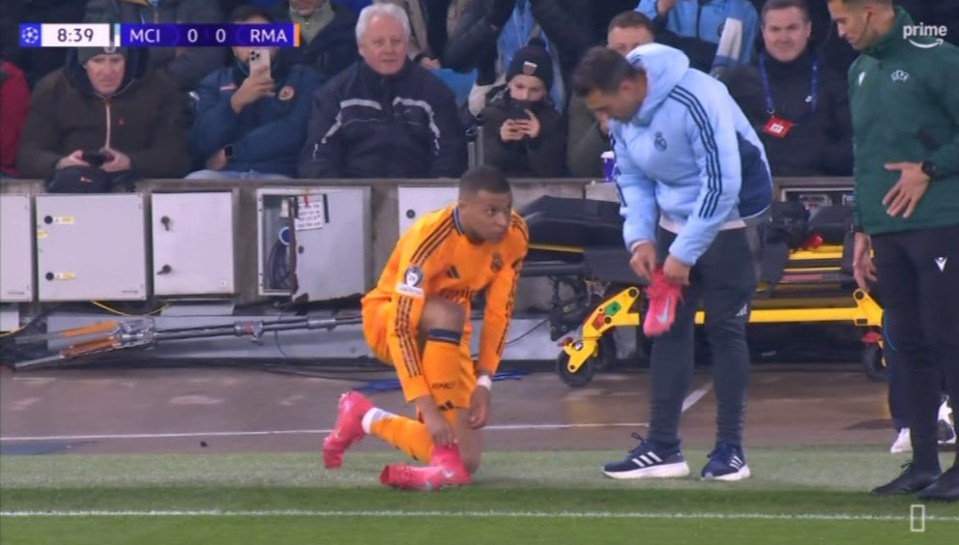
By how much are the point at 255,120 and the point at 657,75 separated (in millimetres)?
5995

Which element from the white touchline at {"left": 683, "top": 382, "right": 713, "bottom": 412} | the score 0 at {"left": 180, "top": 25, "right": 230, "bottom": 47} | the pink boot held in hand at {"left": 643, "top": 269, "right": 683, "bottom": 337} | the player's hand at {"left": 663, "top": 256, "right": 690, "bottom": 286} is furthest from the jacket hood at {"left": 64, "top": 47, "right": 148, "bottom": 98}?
the player's hand at {"left": 663, "top": 256, "right": 690, "bottom": 286}

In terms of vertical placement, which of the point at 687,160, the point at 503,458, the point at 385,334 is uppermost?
the point at 687,160

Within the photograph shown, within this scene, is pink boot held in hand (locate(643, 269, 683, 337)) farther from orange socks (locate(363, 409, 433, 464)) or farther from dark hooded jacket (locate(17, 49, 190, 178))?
dark hooded jacket (locate(17, 49, 190, 178))

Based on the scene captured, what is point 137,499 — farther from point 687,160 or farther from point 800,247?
point 800,247

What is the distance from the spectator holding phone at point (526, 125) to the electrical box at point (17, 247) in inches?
117

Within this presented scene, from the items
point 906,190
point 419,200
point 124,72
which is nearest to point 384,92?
point 419,200

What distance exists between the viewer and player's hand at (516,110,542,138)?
11648 millimetres

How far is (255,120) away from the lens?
12.5 meters

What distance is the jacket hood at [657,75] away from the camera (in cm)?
689

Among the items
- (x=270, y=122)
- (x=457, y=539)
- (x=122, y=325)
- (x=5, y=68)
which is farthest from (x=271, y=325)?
(x=457, y=539)

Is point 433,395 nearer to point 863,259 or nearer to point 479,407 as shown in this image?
point 479,407

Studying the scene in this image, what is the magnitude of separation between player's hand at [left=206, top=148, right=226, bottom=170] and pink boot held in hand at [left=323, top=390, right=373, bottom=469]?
16.7 ft

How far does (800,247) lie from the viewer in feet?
35.1

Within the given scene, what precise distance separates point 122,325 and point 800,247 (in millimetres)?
4163
